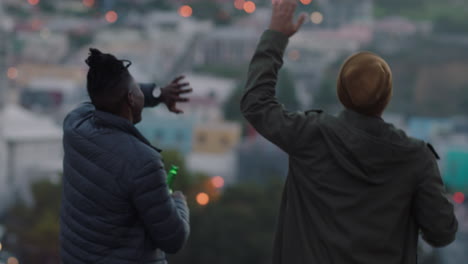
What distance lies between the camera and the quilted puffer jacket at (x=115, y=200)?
886mm

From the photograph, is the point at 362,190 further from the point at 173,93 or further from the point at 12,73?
the point at 12,73

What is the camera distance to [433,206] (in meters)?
0.86

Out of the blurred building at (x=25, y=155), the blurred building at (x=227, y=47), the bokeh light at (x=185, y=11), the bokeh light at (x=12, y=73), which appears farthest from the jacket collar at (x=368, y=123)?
the blurred building at (x=227, y=47)

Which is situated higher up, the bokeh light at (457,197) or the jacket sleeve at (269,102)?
the jacket sleeve at (269,102)

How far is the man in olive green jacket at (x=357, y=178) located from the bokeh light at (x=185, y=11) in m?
25.4

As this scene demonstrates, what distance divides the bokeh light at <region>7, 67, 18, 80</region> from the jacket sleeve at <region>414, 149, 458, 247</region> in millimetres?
22269

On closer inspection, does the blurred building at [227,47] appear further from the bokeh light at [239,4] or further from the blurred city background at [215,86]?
the bokeh light at [239,4]

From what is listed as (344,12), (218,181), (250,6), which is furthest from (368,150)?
(344,12)

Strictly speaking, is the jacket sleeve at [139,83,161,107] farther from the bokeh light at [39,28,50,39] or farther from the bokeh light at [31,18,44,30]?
the bokeh light at [39,28,50,39]

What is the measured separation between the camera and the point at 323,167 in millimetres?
875

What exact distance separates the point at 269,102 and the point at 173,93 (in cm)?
24

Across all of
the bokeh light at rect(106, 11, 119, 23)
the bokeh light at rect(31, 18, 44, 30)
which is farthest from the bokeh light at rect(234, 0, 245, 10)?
the bokeh light at rect(31, 18, 44, 30)

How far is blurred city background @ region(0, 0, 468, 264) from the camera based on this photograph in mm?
15539

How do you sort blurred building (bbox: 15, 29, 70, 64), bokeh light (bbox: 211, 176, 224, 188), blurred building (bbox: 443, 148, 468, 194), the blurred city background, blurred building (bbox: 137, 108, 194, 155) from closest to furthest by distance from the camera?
the blurred city background → bokeh light (bbox: 211, 176, 224, 188) → blurred building (bbox: 137, 108, 194, 155) → blurred building (bbox: 443, 148, 468, 194) → blurred building (bbox: 15, 29, 70, 64)
